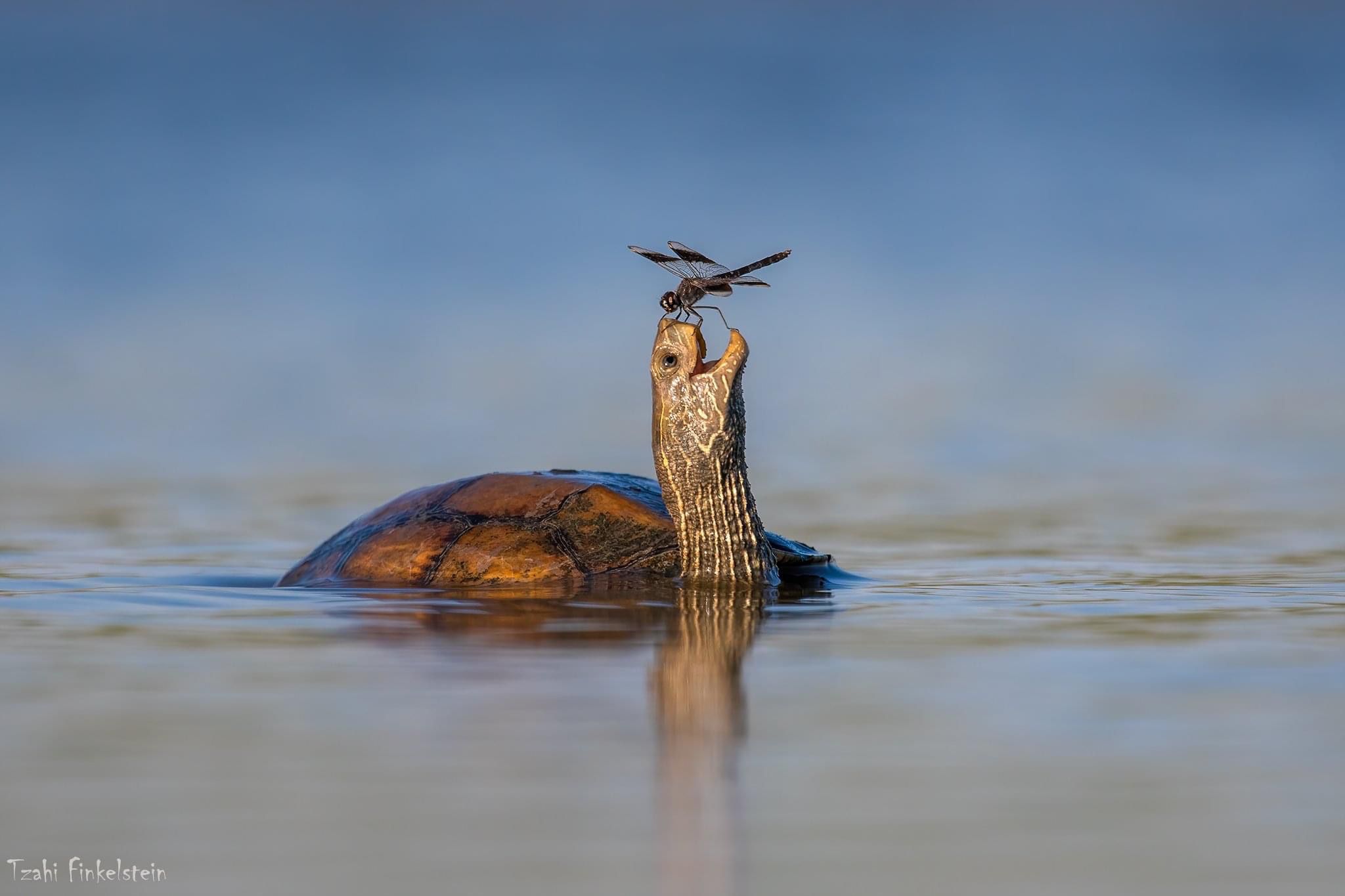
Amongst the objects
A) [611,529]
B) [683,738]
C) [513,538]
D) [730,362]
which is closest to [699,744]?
[683,738]

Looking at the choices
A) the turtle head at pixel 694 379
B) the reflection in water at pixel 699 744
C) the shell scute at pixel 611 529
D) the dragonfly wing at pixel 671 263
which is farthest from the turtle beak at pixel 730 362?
the reflection in water at pixel 699 744

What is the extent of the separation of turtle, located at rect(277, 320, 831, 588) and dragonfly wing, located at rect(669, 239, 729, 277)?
242mm

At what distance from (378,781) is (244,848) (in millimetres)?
429

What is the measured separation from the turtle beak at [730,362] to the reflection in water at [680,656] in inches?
37.1

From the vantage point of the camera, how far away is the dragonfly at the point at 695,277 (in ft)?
21.2

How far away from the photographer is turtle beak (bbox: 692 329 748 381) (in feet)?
21.2

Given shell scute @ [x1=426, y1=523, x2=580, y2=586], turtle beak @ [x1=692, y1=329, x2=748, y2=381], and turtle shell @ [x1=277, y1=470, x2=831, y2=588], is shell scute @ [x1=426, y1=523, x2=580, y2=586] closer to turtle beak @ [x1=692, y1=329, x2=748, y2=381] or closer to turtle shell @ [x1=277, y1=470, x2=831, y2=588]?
turtle shell @ [x1=277, y1=470, x2=831, y2=588]

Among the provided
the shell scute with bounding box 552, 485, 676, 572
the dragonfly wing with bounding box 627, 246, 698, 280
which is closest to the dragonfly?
the dragonfly wing with bounding box 627, 246, 698, 280

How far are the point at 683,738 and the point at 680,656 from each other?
122cm

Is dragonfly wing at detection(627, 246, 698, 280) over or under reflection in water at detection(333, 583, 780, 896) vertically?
over

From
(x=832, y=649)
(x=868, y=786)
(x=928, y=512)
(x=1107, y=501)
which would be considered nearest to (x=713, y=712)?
(x=868, y=786)

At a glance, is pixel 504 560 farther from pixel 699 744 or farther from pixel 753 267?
pixel 699 744

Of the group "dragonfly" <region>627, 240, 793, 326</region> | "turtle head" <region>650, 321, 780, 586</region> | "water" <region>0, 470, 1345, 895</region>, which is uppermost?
"dragonfly" <region>627, 240, 793, 326</region>

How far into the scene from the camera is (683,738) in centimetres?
324
